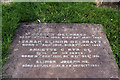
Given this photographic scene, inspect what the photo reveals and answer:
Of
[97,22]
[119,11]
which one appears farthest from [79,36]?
[119,11]

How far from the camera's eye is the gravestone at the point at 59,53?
234cm

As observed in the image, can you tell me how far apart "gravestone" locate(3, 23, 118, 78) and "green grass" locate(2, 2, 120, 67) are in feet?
0.79

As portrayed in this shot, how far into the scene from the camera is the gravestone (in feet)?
7.67

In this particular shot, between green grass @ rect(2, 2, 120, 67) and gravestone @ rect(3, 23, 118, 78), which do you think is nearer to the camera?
gravestone @ rect(3, 23, 118, 78)

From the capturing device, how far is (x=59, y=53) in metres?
2.55

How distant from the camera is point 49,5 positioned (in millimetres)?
3535

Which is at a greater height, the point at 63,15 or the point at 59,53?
the point at 63,15

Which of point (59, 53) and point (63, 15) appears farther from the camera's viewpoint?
point (63, 15)

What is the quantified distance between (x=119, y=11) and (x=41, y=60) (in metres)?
2.30

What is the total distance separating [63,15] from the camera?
10.9ft

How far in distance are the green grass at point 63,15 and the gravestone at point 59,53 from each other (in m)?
0.24

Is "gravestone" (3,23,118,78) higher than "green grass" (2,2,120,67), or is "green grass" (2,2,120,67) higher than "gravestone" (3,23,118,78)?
"green grass" (2,2,120,67)

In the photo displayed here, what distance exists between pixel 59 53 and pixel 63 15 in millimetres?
1111

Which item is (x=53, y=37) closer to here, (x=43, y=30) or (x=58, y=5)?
(x=43, y=30)
